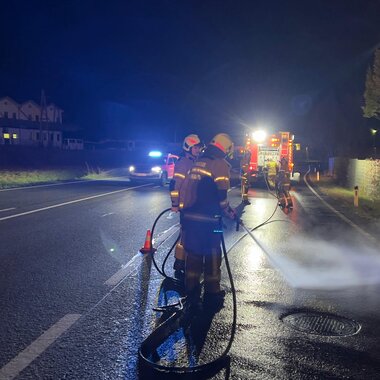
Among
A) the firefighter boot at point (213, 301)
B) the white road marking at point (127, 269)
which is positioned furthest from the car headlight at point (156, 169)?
the firefighter boot at point (213, 301)

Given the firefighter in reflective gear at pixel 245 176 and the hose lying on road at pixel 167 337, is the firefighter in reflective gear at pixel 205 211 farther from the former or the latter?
the firefighter in reflective gear at pixel 245 176

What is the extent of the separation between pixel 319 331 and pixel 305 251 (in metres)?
3.82

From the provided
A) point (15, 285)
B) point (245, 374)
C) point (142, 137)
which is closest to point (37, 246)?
point (15, 285)

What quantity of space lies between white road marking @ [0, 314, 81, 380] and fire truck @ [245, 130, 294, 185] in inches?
636

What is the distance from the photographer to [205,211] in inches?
198

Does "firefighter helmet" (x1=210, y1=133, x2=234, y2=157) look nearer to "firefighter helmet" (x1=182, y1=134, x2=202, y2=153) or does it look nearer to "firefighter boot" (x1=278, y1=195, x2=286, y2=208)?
"firefighter helmet" (x1=182, y1=134, x2=202, y2=153)

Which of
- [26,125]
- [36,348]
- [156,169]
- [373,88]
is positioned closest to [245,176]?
[373,88]

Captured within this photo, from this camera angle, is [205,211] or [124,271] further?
[124,271]

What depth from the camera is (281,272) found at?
21.5ft

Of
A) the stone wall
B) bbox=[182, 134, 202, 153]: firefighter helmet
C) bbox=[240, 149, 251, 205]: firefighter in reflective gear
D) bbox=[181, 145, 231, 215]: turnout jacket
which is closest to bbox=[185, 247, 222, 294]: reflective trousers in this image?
bbox=[181, 145, 231, 215]: turnout jacket

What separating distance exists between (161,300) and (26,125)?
64.8 m

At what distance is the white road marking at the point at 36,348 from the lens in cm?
342

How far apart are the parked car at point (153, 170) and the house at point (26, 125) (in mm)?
35472

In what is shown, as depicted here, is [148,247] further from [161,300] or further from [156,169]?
[156,169]
